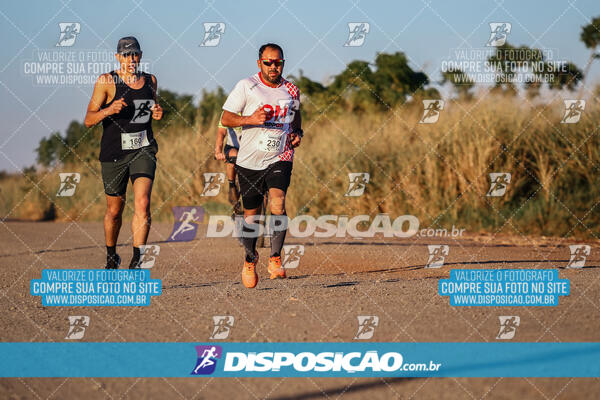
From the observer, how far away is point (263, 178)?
7.66m

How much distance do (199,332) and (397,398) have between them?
1.91 m

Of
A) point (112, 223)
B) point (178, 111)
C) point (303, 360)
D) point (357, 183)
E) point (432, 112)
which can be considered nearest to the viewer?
point (303, 360)

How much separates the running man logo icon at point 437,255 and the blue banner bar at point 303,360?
463cm

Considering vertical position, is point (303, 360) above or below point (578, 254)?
below

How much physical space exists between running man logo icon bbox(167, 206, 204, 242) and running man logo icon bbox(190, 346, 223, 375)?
Answer: 8.64 meters

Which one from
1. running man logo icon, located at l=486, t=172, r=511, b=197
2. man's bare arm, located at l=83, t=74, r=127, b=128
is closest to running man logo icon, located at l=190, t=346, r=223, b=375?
man's bare arm, located at l=83, t=74, r=127, b=128

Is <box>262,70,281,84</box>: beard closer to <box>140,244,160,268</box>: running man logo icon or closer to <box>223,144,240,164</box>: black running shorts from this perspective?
<box>140,244,160,268</box>: running man logo icon

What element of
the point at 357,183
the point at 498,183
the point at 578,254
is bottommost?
the point at 357,183

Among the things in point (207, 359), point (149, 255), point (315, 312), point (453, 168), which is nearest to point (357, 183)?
point (453, 168)

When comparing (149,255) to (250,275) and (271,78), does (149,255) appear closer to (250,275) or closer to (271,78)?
(250,275)

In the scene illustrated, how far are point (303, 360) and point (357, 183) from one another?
1188cm

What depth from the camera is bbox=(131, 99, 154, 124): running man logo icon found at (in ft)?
25.7

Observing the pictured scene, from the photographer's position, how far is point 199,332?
5.44m

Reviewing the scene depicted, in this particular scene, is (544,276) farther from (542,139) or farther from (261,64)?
(542,139)
